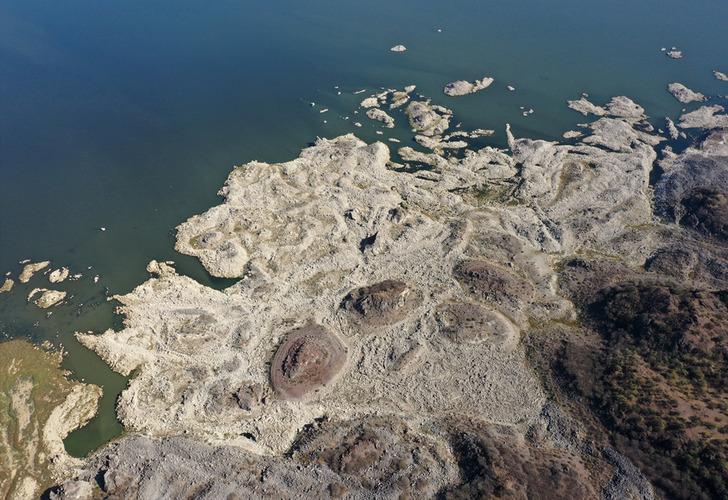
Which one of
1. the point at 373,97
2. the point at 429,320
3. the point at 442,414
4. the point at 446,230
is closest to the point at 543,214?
the point at 446,230

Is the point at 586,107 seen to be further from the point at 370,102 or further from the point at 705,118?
the point at 370,102

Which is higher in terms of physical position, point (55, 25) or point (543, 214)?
point (55, 25)

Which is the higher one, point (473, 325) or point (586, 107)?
point (586, 107)

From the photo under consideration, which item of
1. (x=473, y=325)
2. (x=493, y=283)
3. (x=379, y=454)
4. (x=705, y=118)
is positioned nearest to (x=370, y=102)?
(x=493, y=283)

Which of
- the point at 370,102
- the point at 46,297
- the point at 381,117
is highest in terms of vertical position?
the point at 370,102

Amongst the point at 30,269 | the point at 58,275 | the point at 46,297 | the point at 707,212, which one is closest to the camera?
the point at 46,297

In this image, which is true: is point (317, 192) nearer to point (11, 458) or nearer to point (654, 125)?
point (11, 458)

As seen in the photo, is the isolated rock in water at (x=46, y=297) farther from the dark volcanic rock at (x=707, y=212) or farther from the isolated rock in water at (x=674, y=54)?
the isolated rock in water at (x=674, y=54)
